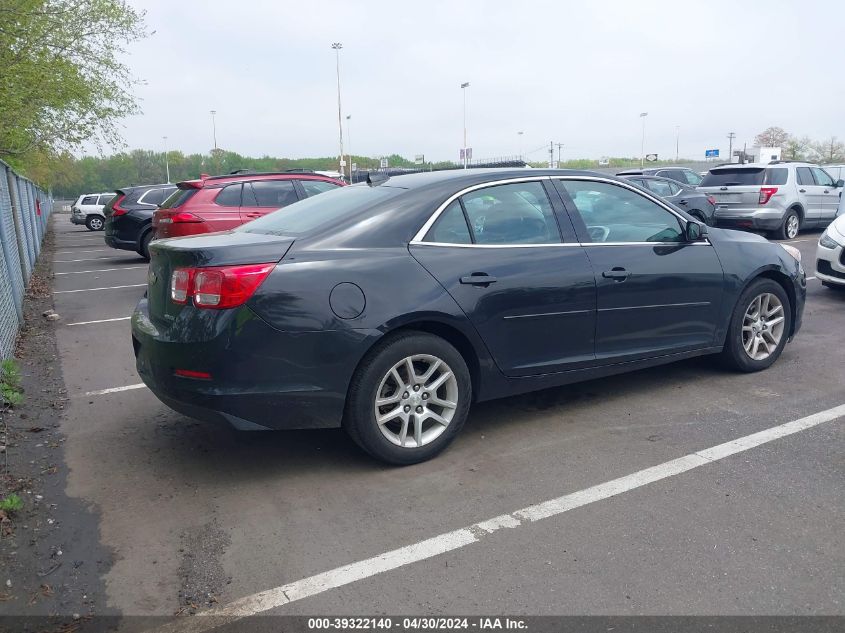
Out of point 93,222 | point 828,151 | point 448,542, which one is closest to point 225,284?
point 448,542

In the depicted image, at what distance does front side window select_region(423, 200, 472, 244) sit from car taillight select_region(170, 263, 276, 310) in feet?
3.34

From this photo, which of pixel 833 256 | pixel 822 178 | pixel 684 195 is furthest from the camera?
pixel 822 178

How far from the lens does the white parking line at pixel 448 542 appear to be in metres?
2.82

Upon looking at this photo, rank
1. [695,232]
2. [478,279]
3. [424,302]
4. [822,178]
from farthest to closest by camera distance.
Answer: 1. [822,178]
2. [695,232]
3. [478,279]
4. [424,302]

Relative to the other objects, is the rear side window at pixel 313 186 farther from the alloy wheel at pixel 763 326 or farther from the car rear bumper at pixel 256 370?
the car rear bumper at pixel 256 370

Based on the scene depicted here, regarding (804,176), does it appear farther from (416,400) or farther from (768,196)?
(416,400)

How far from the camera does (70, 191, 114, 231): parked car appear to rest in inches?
1341

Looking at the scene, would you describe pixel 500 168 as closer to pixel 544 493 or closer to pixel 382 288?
pixel 382 288

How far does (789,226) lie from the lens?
1622cm

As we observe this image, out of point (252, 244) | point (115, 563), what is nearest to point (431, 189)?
point (252, 244)

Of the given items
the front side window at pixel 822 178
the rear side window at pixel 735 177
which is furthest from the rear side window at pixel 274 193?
the front side window at pixel 822 178

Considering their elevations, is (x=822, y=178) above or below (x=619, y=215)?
above

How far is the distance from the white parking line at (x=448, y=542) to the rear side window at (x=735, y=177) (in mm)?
13032

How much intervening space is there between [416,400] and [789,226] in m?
14.9
